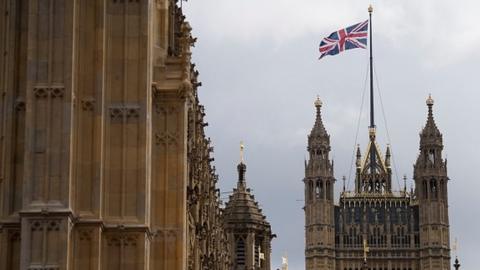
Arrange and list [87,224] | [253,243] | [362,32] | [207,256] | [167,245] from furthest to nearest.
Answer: [362,32] < [253,243] < [207,256] < [167,245] < [87,224]

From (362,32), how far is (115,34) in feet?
374

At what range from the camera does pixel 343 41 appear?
145m

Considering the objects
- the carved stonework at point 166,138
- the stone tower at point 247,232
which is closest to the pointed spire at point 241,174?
the stone tower at point 247,232

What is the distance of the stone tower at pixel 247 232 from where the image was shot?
98.5 meters

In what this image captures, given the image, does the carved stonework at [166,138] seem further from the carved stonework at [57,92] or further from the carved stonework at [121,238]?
the carved stonework at [57,92]

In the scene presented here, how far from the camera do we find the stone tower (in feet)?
323

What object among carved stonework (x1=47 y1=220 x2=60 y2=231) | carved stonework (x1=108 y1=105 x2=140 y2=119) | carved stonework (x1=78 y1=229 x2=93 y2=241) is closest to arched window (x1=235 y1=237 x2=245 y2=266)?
carved stonework (x1=108 y1=105 x2=140 y2=119)

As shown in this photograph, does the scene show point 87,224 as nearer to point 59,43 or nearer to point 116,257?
point 116,257

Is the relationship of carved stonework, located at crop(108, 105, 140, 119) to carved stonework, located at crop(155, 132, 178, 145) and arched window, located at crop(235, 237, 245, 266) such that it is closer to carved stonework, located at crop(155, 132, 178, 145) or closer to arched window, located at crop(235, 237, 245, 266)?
carved stonework, located at crop(155, 132, 178, 145)

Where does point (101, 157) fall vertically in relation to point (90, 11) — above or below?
below

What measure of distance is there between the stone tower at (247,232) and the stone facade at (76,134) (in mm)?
62112

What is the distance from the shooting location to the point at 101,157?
109ft

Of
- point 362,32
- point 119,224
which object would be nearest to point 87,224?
point 119,224

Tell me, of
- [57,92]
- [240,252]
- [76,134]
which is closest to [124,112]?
[76,134]
